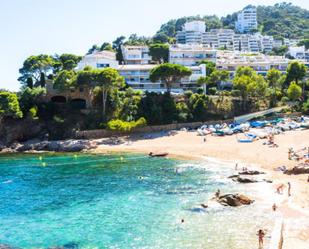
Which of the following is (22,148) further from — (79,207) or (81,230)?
(81,230)

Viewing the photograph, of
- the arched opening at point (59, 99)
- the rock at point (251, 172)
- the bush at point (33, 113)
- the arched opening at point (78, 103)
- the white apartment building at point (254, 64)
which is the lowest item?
the rock at point (251, 172)

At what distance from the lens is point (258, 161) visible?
5478cm

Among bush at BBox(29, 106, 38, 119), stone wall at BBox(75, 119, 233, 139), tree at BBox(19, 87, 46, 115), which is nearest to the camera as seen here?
stone wall at BBox(75, 119, 233, 139)

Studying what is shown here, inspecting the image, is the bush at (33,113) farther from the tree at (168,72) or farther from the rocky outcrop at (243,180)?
the rocky outcrop at (243,180)

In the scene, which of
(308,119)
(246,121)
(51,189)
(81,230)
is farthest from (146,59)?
(81,230)

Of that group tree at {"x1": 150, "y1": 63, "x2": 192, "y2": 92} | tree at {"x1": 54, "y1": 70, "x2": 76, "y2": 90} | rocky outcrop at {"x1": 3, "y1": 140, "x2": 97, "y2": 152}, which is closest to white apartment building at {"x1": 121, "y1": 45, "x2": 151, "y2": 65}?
tree at {"x1": 150, "y1": 63, "x2": 192, "y2": 92}

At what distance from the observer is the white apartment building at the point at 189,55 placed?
119 m

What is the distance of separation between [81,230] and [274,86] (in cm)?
7421

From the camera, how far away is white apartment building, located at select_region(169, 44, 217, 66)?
390 feet

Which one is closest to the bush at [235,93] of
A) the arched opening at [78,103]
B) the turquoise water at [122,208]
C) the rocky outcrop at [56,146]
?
the arched opening at [78,103]

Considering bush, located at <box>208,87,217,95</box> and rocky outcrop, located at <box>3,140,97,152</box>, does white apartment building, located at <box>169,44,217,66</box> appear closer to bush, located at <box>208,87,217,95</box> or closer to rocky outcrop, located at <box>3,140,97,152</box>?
bush, located at <box>208,87,217,95</box>

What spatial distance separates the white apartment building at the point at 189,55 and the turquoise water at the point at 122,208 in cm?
6363

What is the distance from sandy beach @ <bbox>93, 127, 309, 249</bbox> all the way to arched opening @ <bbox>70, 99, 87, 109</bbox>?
47.9 ft

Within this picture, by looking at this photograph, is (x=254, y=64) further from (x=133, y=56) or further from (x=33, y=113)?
(x=33, y=113)
